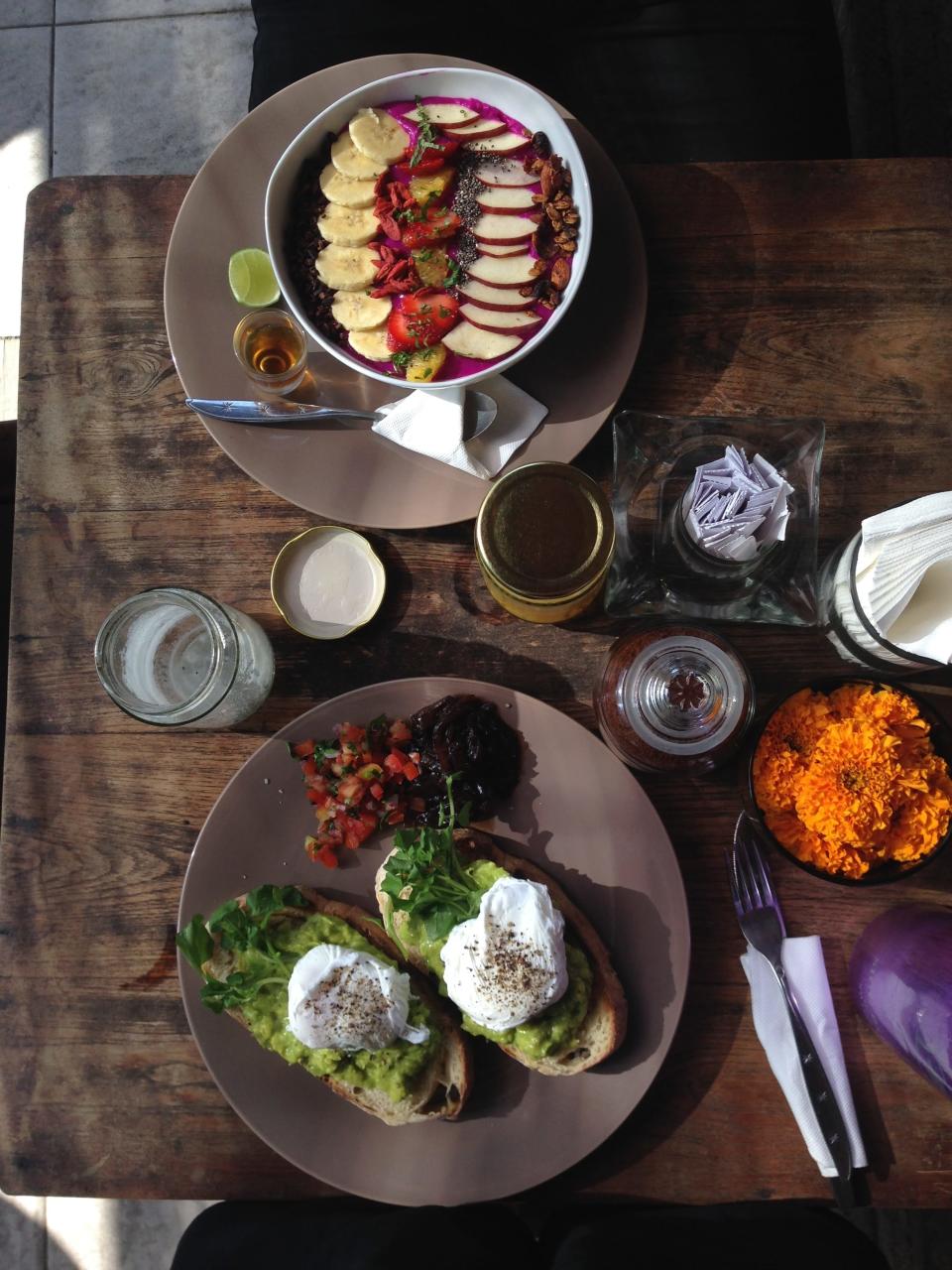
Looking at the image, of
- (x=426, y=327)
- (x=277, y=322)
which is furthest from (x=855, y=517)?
(x=277, y=322)

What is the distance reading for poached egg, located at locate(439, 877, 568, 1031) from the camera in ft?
4.58

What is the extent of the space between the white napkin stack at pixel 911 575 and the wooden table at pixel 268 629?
21 centimetres

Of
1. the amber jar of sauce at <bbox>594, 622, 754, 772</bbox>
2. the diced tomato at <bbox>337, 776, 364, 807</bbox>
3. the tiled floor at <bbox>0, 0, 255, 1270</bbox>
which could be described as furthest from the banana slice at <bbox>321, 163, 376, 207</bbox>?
the tiled floor at <bbox>0, 0, 255, 1270</bbox>

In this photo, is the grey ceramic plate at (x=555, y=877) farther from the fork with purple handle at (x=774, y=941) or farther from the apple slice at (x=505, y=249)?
the apple slice at (x=505, y=249)

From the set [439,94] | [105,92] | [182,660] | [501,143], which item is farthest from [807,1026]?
[105,92]

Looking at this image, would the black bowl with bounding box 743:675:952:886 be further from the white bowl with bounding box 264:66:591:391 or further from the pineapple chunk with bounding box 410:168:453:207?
the pineapple chunk with bounding box 410:168:453:207

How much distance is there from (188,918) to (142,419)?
3.02ft

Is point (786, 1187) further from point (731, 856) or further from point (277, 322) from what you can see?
point (277, 322)

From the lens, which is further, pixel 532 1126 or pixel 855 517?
pixel 855 517

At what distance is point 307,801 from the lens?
1.57 meters

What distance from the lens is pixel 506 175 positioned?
158 centimetres

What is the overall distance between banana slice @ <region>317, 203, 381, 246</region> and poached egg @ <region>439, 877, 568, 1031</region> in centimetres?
113

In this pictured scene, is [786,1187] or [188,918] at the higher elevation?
[188,918]

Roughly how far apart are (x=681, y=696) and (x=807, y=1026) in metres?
0.62
